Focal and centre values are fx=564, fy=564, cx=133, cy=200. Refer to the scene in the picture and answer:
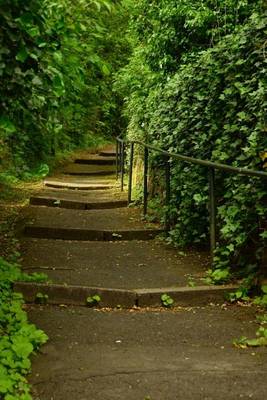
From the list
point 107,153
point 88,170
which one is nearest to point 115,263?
point 88,170

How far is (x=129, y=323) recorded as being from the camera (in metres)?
4.16

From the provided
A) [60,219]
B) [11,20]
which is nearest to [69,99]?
[11,20]

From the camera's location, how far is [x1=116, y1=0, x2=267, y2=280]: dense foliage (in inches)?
187

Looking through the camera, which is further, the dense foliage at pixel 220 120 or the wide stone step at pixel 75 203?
the wide stone step at pixel 75 203

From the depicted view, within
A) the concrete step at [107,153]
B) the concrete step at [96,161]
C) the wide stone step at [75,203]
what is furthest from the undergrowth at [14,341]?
the concrete step at [107,153]

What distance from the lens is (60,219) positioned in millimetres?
8133

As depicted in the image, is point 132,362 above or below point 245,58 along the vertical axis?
Result: below

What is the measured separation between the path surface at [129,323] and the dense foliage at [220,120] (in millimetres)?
470

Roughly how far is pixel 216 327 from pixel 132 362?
951 millimetres

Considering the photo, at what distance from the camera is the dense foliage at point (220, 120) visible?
4742 mm

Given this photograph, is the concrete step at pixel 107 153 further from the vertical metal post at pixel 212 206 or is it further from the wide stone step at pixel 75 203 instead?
the vertical metal post at pixel 212 206

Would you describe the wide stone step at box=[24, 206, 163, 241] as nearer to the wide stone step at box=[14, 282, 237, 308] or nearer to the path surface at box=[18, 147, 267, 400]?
the path surface at box=[18, 147, 267, 400]

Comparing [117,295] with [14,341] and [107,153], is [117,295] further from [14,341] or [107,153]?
[107,153]

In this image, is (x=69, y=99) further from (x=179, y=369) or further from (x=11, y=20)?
(x=179, y=369)
